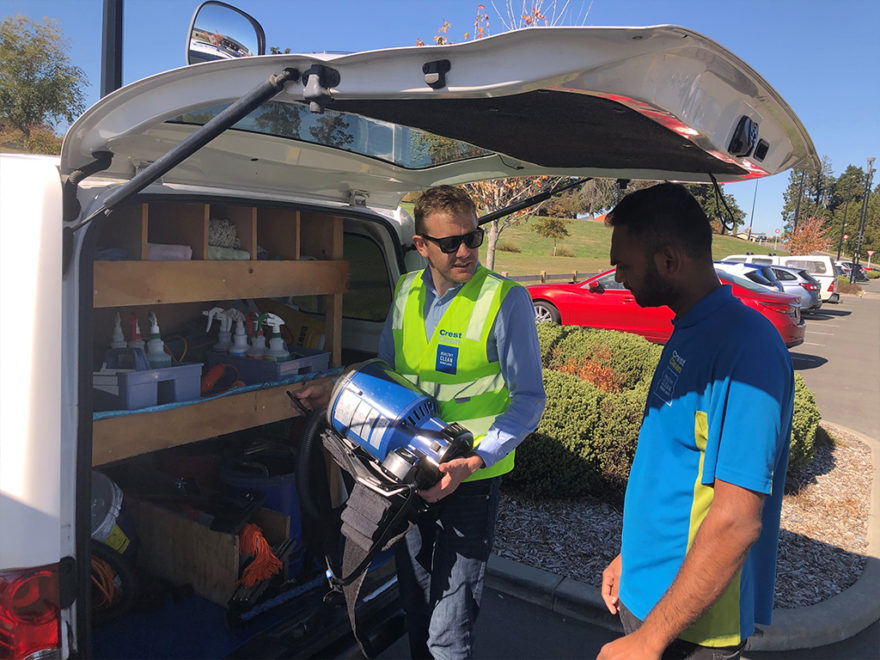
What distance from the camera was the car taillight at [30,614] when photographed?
4.89 ft

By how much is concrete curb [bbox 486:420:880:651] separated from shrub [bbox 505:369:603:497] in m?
0.85

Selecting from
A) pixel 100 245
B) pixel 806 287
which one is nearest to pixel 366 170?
pixel 100 245

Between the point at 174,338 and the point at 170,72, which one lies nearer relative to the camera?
the point at 170,72

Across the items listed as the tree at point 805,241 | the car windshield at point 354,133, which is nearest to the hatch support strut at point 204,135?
the car windshield at point 354,133

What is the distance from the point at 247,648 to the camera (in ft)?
7.38

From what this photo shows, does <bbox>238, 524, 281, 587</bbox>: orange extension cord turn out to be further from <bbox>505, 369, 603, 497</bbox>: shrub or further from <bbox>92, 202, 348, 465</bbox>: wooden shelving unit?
<bbox>505, 369, 603, 497</bbox>: shrub

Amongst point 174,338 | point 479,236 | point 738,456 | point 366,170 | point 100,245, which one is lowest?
point 174,338

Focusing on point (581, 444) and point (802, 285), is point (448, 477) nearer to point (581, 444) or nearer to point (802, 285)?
point (581, 444)

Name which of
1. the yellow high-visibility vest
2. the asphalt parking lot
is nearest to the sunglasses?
the yellow high-visibility vest

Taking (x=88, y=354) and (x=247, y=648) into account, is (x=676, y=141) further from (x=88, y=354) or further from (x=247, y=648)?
(x=247, y=648)

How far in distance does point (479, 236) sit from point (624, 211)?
712mm

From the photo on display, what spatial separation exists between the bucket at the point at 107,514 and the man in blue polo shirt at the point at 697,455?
6.35 feet

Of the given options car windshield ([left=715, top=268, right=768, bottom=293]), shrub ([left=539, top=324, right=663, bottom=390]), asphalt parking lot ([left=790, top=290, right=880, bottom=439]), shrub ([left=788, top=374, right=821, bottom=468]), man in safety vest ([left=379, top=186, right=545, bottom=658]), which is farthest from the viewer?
car windshield ([left=715, top=268, right=768, bottom=293])

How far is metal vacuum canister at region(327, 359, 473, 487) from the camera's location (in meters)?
1.89
